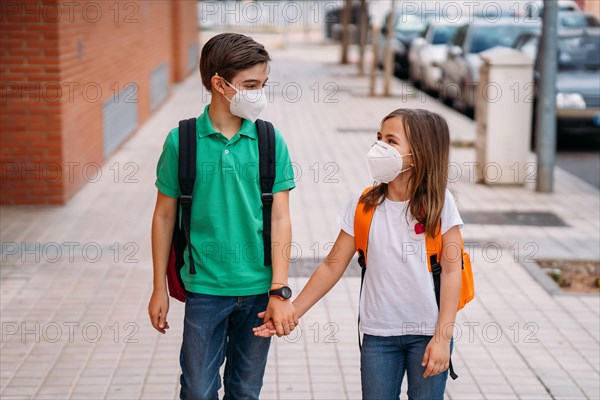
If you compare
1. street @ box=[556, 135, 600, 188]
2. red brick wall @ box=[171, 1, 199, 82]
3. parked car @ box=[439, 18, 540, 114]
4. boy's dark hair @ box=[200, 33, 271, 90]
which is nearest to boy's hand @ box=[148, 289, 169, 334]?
boy's dark hair @ box=[200, 33, 271, 90]

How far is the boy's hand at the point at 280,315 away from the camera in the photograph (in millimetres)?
3713

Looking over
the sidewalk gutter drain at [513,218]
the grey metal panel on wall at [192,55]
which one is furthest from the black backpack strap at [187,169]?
the grey metal panel on wall at [192,55]

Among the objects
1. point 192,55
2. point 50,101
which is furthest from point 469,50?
point 50,101

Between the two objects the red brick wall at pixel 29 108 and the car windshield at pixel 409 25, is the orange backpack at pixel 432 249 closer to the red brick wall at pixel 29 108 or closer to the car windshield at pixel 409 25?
the red brick wall at pixel 29 108

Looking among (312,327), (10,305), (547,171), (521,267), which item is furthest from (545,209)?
(10,305)

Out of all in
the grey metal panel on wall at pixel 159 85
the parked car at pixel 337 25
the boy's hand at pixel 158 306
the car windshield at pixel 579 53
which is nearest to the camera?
the boy's hand at pixel 158 306

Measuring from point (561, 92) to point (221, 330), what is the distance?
39.6ft

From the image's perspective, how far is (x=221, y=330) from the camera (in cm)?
386

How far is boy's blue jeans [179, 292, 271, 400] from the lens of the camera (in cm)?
379

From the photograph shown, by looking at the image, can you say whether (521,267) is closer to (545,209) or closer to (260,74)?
(545,209)

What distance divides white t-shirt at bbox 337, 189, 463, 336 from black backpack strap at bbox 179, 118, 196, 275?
2.11 feet

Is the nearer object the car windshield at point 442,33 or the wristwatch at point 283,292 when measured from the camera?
the wristwatch at point 283,292

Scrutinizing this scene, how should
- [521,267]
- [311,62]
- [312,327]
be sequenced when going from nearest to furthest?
[312,327], [521,267], [311,62]

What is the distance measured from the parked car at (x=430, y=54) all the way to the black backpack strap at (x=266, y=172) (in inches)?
728
